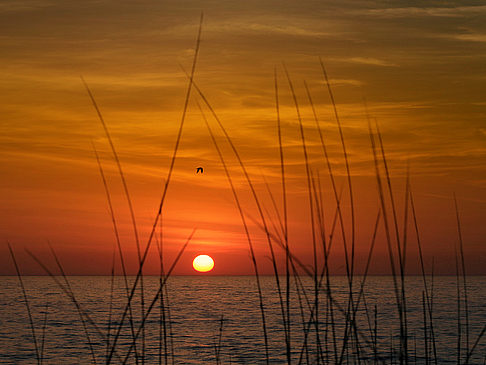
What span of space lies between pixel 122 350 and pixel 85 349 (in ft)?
4.23

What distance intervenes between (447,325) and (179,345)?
41.8 feet

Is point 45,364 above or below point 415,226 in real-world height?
below

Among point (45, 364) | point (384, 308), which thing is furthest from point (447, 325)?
point (45, 364)

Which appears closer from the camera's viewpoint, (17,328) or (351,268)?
(351,268)

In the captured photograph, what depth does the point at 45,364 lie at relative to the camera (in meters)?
17.2

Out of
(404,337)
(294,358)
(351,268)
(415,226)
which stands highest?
(415,226)

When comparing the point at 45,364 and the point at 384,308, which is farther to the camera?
the point at 384,308

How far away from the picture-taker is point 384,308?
39.0 metres

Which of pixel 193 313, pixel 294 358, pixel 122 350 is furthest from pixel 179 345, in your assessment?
pixel 193 313

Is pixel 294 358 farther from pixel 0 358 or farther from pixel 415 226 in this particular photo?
pixel 415 226

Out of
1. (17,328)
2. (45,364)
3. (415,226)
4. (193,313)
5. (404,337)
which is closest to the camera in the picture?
(404,337)

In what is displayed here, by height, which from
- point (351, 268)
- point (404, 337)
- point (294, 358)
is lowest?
point (294, 358)

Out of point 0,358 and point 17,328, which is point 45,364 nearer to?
point 0,358

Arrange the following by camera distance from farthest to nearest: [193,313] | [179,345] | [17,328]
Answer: [193,313]
[17,328]
[179,345]
